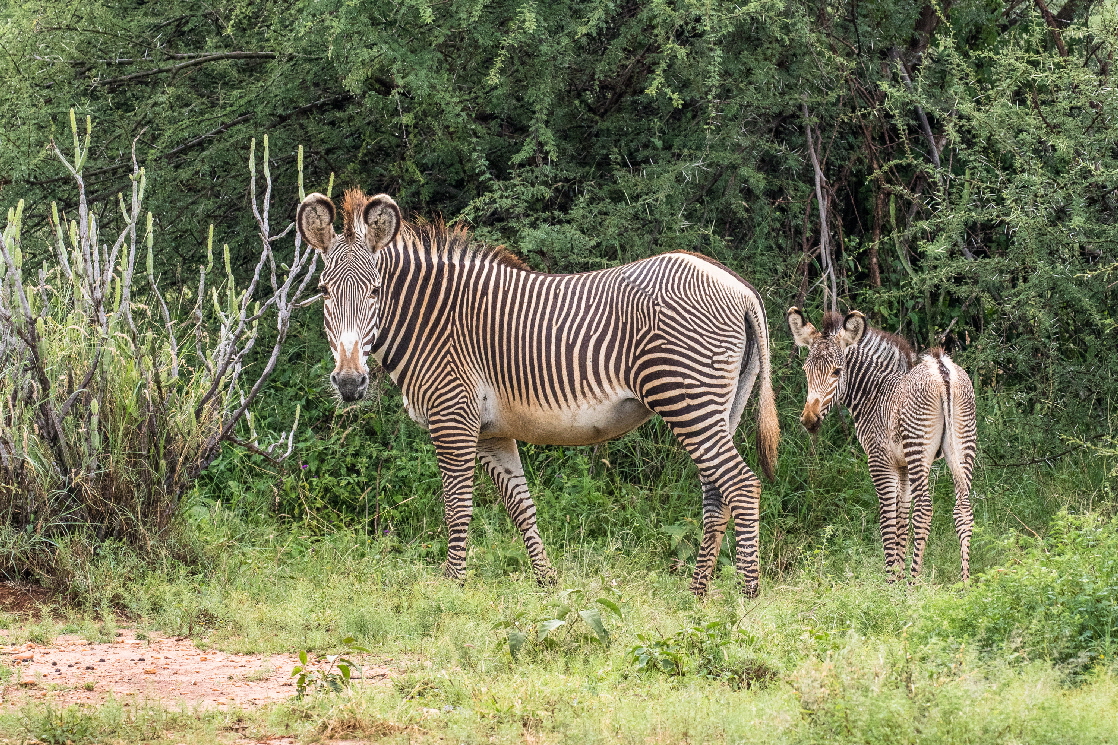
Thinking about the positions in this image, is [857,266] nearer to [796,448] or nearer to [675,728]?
[796,448]

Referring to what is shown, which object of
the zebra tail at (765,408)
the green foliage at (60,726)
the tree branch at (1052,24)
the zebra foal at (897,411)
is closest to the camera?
the green foliage at (60,726)

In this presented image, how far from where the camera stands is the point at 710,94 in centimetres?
822

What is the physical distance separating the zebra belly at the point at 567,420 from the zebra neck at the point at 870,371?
1.31 metres

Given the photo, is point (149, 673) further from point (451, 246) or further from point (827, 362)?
point (827, 362)

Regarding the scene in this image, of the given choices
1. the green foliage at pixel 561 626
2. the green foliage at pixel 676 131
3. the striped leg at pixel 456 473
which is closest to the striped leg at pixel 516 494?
the striped leg at pixel 456 473

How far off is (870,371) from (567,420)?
6.33 ft

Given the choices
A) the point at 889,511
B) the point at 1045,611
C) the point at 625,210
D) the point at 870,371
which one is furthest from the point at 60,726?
the point at 625,210

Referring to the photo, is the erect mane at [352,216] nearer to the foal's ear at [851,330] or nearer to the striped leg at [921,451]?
the foal's ear at [851,330]

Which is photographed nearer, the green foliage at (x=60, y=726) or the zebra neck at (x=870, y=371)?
the green foliage at (x=60, y=726)

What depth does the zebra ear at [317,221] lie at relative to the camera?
684 cm

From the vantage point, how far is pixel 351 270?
6812mm

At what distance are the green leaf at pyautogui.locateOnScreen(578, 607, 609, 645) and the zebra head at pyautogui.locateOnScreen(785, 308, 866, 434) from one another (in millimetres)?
2582

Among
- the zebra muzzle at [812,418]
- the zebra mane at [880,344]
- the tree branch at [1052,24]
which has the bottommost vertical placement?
the zebra muzzle at [812,418]

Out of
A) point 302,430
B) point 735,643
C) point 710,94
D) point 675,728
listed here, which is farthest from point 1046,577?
point 302,430
